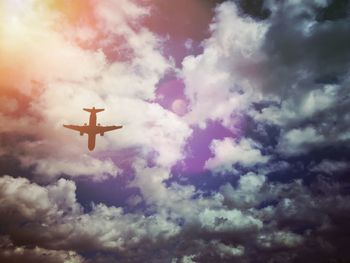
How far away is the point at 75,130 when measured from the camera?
128 m

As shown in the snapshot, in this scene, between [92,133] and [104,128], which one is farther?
[92,133]

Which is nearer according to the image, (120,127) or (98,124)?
(98,124)

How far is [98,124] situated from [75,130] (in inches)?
370

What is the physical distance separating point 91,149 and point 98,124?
523 inches

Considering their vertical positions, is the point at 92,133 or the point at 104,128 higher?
the point at 104,128

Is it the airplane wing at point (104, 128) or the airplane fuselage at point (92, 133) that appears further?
the airplane wing at point (104, 128)

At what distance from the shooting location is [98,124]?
121375 millimetres

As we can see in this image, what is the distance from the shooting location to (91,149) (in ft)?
434

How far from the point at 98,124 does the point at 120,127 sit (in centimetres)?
910

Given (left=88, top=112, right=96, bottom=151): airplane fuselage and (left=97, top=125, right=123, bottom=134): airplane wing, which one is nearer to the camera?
(left=88, top=112, right=96, bottom=151): airplane fuselage

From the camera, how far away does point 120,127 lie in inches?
5089

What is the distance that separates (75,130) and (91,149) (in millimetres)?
7693

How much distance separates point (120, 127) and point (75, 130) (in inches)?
454
